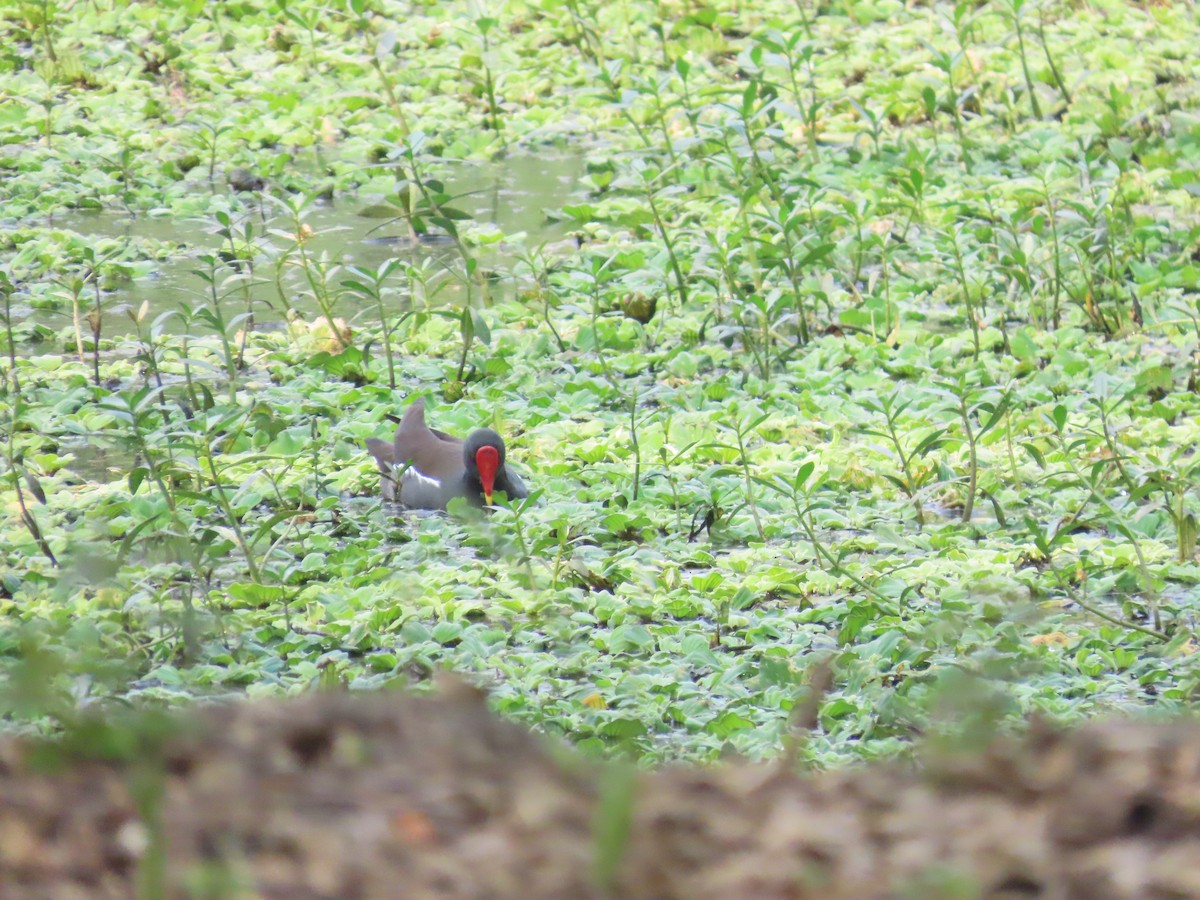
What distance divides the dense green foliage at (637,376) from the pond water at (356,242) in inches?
3.5

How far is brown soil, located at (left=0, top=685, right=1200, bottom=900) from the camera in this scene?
208 cm

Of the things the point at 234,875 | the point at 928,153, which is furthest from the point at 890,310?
the point at 234,875

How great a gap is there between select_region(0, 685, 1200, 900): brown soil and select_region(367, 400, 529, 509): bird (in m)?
3.29

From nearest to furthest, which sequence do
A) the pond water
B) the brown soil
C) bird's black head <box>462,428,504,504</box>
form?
the brown soil → bird's black head <box>462,428,504,504</box> → the pond water

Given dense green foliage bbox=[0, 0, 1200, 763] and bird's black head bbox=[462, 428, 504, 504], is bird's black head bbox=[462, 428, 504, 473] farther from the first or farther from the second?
dense green foliage bbox=[0, 0, 1200, 763]

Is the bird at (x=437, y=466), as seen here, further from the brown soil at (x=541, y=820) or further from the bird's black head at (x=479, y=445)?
the brown soil at (x=541, y=820)

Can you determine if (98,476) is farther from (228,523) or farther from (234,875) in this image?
(234,875)

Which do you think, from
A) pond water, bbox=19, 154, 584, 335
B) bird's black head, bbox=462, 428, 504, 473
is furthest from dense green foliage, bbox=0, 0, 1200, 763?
bird's black head, bbox=462, 428, 504, 473

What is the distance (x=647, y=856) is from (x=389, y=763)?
1.48 ft

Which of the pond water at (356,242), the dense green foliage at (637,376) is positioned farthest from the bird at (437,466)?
the pond water at (356,242)

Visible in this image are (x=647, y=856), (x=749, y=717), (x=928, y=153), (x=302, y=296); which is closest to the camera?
(x=647, y=856)

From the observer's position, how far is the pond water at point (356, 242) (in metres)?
8.13

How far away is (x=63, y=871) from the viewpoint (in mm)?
2191

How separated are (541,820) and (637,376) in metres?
5.08
